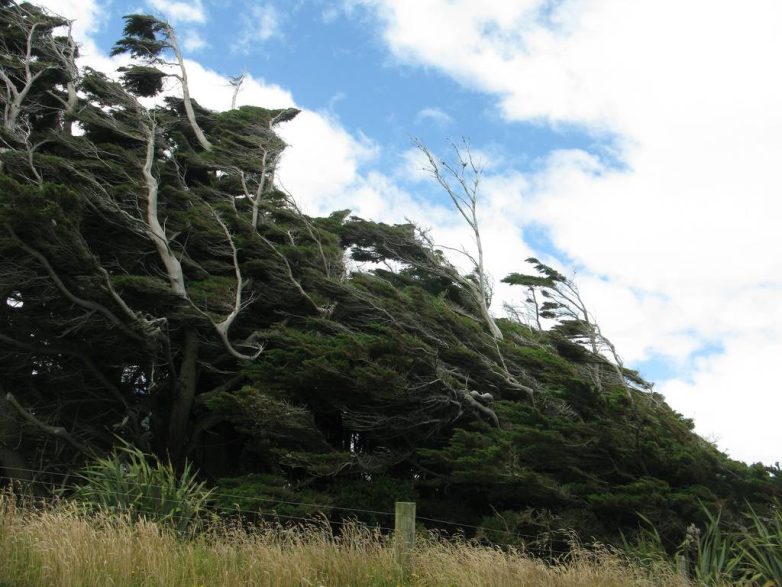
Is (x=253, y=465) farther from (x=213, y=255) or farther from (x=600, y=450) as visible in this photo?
(x=600, y=450)

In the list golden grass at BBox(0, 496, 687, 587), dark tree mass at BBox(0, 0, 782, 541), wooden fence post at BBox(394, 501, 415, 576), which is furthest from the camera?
dark tree mass at BBox(0, 0, 782, 541)

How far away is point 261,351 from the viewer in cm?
1594

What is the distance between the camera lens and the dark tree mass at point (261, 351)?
12055mm

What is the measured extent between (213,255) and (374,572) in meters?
13.3

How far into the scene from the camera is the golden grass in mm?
5676

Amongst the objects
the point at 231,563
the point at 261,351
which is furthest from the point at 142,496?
the point at 261,351

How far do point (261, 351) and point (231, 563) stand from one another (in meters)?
9.97

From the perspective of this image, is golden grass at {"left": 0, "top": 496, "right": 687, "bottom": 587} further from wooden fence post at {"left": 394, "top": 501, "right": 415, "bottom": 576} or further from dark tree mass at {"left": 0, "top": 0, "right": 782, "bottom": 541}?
dark tree mass at {"left": 0, "top": 0, "right": 782, "bottom": 541}

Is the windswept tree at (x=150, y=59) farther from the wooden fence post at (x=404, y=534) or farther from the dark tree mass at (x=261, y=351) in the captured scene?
the wooden fence post at (x=404, y=534)

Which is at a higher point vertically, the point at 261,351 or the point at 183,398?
the point at 261,351

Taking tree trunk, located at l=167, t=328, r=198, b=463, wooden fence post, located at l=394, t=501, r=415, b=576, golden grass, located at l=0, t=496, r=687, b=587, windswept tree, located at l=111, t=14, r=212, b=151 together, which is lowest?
golden grass, located at l=0, t=496, r=687, b=587

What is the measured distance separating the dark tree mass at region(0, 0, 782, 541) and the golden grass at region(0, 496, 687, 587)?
4952 mm

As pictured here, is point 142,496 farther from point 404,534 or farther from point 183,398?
point 183,398

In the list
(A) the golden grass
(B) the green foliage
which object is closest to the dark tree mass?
(B) the green foliage
